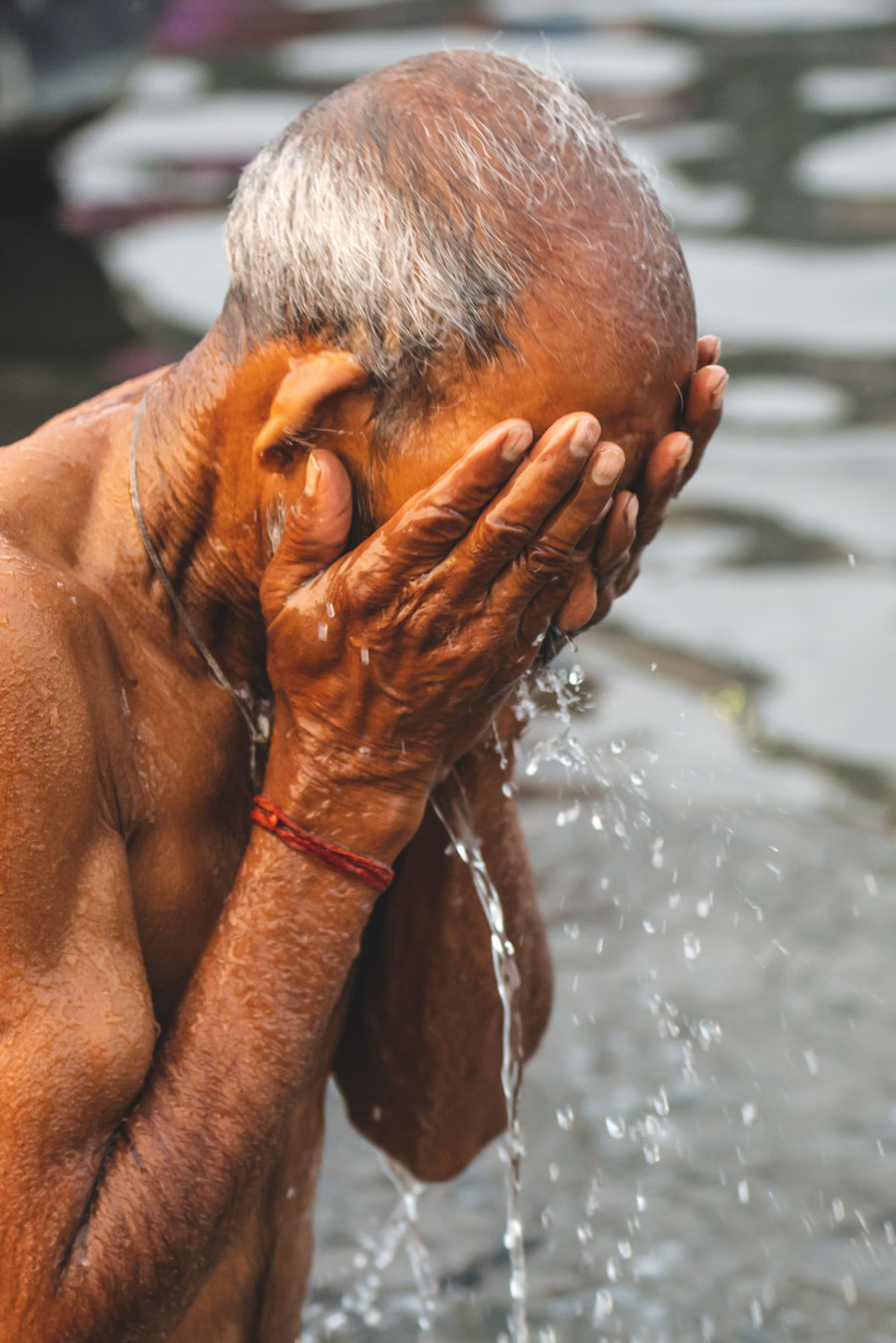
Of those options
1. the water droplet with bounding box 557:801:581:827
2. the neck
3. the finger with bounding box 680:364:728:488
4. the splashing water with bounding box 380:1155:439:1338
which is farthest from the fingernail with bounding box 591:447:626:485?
the water droplet with bounding box 557:801:581:827

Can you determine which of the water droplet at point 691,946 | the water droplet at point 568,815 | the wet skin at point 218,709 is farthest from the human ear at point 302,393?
the water droplet at point 568,815

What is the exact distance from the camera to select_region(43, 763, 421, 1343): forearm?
2.04 m

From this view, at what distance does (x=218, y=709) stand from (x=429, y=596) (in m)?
0.45

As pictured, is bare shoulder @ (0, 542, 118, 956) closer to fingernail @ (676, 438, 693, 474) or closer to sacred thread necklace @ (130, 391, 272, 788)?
sacred thread necklace @ (130, 391, 272, 788)

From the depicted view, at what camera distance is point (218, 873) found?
239 centimetres

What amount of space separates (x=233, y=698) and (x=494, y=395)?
64 centimetres

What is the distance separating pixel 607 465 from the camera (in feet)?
6.41

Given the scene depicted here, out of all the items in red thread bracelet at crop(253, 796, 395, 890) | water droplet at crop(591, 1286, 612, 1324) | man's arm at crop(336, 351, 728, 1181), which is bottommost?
water droplet at crop(591, 1286, 612, 1324)

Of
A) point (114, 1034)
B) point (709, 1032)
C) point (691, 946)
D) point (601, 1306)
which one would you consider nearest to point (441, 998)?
point (114, 1034)

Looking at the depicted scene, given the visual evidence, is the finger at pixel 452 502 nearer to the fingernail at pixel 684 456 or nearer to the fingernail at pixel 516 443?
the fingernail at pixel 516 443

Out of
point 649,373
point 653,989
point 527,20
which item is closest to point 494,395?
point 649,373

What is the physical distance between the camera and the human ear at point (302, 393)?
2.05m

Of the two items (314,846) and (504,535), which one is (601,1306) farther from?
(504,535)

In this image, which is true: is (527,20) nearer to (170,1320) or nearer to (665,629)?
(665,629)
